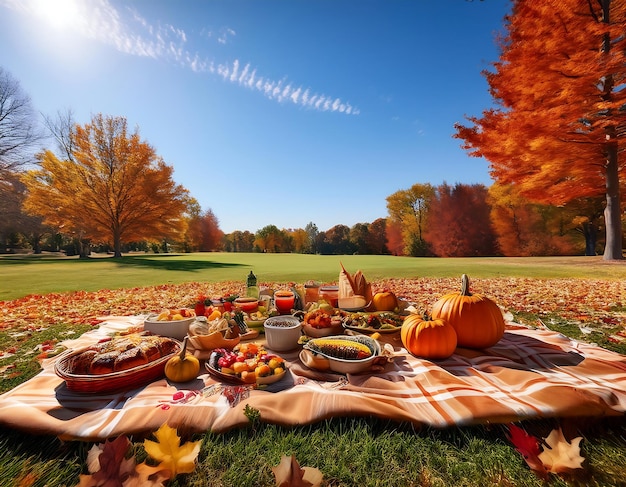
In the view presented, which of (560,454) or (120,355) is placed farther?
(120,355)

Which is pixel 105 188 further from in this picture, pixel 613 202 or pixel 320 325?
pixel 613 202

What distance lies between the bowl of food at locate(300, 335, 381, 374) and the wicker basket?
132cm

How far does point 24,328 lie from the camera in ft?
15.7

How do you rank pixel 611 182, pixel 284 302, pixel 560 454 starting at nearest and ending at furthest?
pixel 560 454, pixel 284 302, pixel 611 182

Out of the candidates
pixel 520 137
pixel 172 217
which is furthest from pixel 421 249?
pixel 172 217

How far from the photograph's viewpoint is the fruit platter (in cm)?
233

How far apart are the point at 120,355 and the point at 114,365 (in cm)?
9

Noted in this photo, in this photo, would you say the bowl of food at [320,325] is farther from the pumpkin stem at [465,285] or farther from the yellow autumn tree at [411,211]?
the yellow autumn tree at [411,211]

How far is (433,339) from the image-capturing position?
279 cm

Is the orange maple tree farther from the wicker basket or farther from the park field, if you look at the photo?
the wicker basket

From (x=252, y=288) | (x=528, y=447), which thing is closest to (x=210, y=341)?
(x=252, y=288)

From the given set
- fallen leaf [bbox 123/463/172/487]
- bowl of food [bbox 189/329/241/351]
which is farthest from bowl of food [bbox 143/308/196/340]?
fallen leaf [bbox 123/463/172/487]

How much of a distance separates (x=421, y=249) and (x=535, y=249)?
13.5 m

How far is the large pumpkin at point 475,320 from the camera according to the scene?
3016 millimetres
